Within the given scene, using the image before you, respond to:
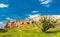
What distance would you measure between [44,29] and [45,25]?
10.1 ft

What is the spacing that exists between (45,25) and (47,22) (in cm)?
261

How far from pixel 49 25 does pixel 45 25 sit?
9.28 feet

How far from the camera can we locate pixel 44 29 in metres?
122

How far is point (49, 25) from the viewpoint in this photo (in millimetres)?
121562

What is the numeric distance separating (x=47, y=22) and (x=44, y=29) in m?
5.28

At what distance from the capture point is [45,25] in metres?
121

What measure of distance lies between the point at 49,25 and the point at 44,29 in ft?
14.6

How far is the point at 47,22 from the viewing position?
12188cm

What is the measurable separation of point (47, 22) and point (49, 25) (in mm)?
2480
